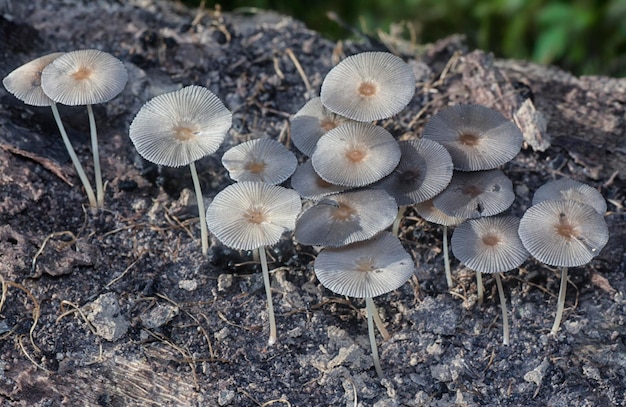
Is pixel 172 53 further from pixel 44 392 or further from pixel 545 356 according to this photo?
pixel 545 356

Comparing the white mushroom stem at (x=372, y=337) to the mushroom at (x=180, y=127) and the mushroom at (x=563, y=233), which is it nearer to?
the mushroom at (x=563, y=233)

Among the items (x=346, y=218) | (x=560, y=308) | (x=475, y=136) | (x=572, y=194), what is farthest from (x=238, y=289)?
(x=572, y=194)

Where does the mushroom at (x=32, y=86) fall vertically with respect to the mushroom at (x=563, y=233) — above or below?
above

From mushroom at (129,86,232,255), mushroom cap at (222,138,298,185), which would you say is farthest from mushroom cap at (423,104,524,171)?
mushroom at (129,86,232,255)

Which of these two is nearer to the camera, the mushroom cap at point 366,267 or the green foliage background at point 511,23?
the mushroom cap at point 366,267

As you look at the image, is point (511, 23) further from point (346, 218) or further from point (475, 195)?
point (346, 218)

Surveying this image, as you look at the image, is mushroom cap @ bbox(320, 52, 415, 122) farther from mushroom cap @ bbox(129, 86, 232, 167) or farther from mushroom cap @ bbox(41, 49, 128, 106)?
mushroom cap @ bbox(41, 49, 128, 106)

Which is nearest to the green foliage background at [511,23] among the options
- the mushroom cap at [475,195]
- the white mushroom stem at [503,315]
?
the mushroom cap at [475,195]
